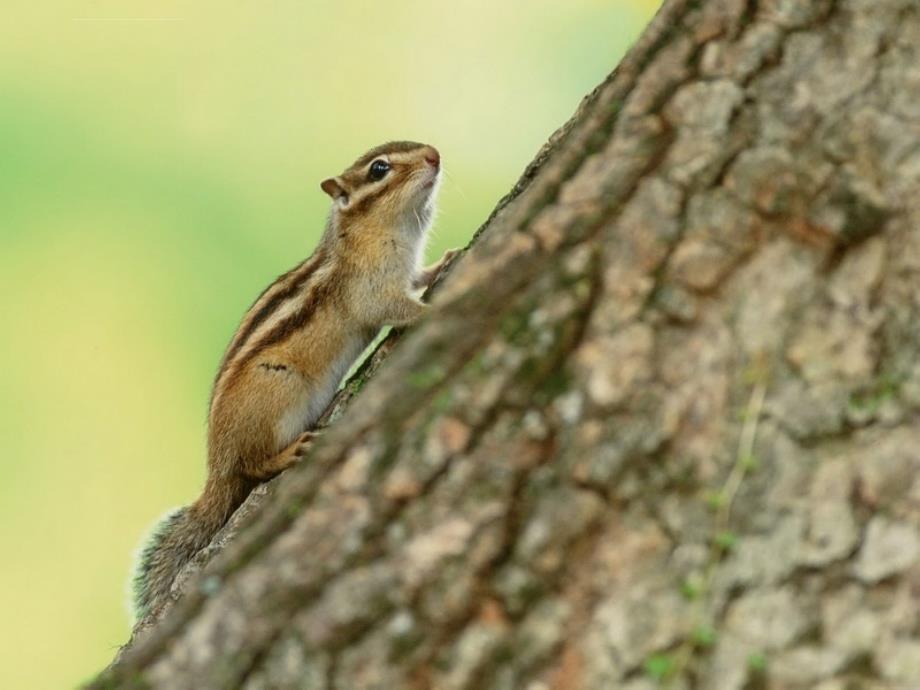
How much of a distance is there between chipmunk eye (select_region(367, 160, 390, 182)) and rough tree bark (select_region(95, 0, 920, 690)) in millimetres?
2423

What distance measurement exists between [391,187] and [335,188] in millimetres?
212

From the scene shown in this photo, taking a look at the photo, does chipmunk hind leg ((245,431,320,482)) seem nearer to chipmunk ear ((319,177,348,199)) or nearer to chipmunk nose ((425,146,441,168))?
chipmunk ear ((319,177,348,199))

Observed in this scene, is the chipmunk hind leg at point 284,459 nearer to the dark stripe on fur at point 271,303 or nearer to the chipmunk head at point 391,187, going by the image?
the dark stripe on fur at point 271,303

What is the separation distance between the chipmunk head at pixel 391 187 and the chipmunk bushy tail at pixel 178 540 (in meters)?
1.09

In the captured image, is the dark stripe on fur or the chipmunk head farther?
the chipmunk head

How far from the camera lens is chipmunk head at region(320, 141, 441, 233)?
428cm

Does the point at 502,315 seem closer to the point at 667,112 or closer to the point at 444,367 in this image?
the point at 444,367

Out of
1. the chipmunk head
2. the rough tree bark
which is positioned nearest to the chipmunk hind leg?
the chipmunk head

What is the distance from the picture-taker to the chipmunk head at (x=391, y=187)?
4277 mm

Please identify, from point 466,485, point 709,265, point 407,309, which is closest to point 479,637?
point 466,485

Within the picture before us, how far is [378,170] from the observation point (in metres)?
4.31

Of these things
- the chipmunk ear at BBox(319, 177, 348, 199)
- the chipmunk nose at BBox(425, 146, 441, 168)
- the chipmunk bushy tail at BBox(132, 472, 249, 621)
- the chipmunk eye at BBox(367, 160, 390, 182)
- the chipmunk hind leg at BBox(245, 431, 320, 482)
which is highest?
the chipmunk ear at BBox(319, 177, 348, 199)

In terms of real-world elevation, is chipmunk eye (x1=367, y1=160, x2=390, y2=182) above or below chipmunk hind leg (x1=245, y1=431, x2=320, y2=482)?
above

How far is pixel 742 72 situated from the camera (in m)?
1.99
